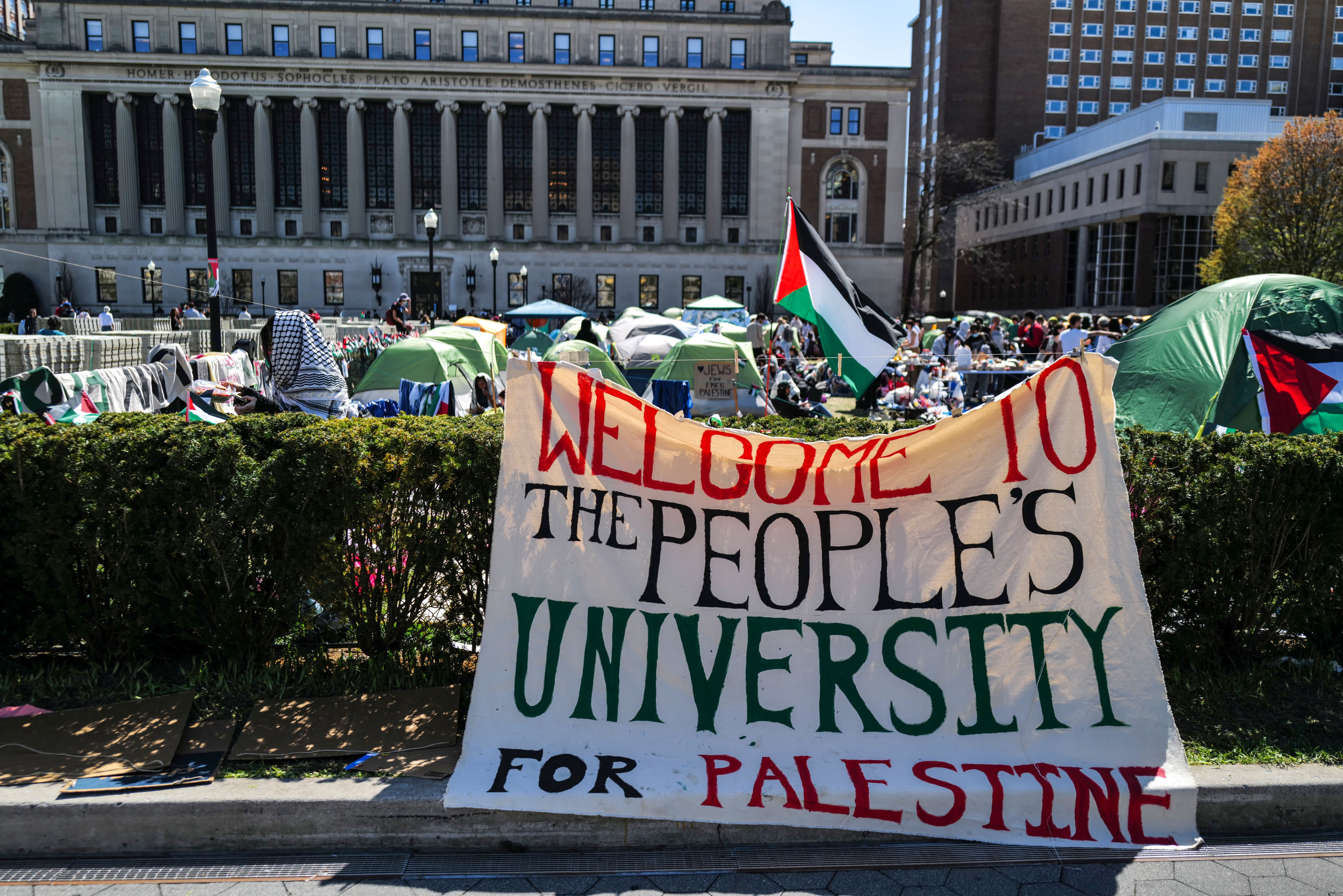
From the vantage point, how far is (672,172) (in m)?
65.8

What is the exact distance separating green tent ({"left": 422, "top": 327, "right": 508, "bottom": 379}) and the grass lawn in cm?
1231

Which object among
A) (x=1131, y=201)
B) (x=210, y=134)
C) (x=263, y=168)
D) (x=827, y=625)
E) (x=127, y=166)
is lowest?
(x=827, y=625)

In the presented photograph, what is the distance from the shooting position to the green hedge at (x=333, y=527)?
4.73 metres

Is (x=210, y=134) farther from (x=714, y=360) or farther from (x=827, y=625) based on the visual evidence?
(x=827, y=625)

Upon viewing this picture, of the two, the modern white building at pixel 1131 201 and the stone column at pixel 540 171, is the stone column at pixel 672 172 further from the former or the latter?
the modern white building at pixel 1131 201

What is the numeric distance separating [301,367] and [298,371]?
0.21 ft

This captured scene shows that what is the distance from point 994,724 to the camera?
4098 millimetres

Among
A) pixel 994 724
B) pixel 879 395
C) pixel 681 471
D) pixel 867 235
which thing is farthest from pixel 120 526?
pixel 867 235

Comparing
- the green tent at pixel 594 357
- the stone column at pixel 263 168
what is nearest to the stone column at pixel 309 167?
the stone column at pixel 263 168

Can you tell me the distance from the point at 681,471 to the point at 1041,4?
9180 centimetres

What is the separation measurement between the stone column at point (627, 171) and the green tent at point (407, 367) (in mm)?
51585

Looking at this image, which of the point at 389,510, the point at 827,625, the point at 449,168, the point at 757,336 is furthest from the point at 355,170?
the point at 827,625

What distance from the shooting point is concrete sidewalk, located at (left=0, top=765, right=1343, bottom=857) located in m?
3.83

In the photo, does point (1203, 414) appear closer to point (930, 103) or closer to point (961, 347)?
point (961, 347)
